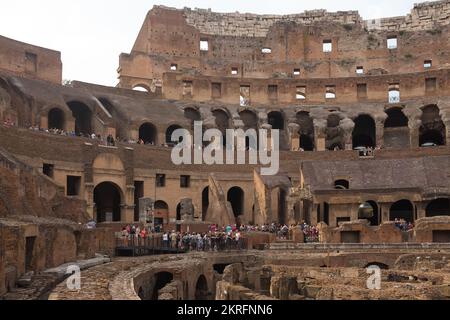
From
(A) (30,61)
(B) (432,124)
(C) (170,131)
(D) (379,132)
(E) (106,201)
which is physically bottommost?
(E) (106,201)

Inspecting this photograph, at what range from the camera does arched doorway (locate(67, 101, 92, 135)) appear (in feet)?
145

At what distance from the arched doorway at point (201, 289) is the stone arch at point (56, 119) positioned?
21.3 m

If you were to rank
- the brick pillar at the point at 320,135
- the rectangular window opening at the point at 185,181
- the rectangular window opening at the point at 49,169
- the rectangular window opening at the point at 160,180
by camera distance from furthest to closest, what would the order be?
1. the brick pillar at the point at 320,135
2. the rectangular window opening at the point at 185,181
3. the rectangular window opening at the point at 160,180
4. the rectangular window opening at the point at 49,169

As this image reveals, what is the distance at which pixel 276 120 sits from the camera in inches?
2067

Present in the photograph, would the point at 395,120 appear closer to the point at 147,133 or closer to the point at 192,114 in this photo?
the point at 192,114

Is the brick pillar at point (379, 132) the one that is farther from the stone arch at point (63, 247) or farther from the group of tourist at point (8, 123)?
the stone arch at point (63, 247)

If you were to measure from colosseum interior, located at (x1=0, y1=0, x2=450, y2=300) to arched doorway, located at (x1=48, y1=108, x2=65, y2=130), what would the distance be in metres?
0.36

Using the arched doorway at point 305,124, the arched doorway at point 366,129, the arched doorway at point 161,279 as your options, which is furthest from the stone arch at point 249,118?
the arched doorway at point 161,279

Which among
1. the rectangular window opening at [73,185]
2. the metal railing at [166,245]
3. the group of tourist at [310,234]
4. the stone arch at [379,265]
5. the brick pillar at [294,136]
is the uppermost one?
the brick pillar at [294,136]

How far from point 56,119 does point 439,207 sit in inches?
1100

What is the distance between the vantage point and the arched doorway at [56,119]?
4119 cm

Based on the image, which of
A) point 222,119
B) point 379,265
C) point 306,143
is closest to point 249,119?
point 222,119

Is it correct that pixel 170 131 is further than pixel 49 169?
Yes
